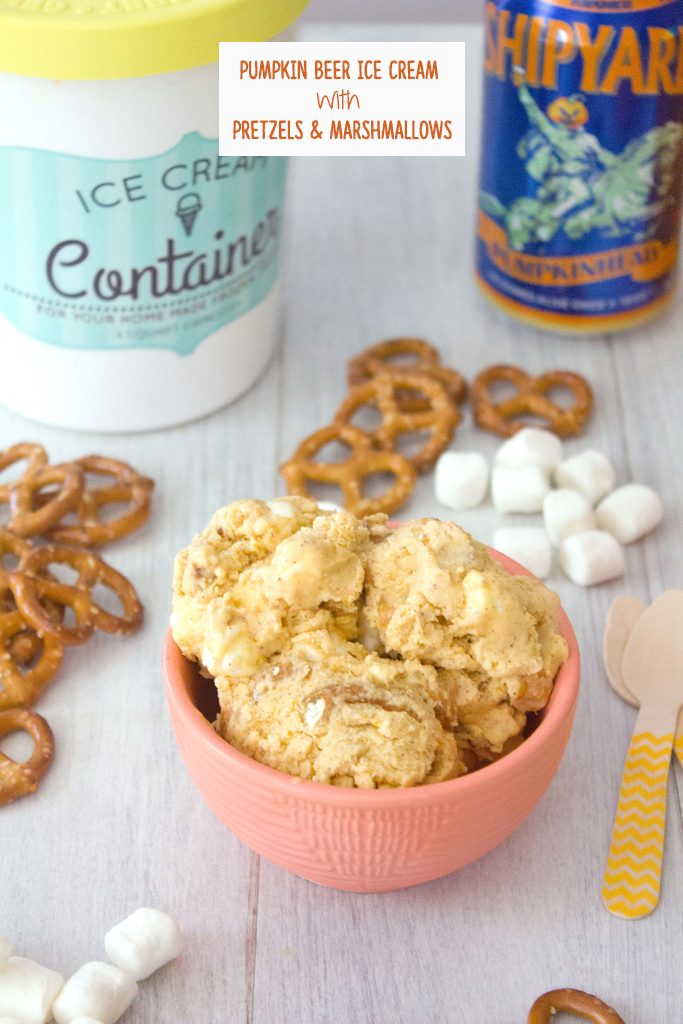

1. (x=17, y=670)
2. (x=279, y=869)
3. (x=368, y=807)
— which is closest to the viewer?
(x=368, y=807)

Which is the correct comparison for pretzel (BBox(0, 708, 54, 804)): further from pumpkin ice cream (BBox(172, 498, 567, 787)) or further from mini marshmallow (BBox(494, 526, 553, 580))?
mini marshmallow (BBox(494, 526, 553, 580))

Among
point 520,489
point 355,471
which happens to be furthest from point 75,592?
point 520,489

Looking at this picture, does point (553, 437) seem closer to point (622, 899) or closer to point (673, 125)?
point (673, 125)

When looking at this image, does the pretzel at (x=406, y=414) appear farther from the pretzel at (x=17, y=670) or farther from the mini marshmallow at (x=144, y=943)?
the mini marshmallow at (x=144, y=943)

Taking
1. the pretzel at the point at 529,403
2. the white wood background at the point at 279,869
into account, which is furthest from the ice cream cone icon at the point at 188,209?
the pretzel at the point at 529,403

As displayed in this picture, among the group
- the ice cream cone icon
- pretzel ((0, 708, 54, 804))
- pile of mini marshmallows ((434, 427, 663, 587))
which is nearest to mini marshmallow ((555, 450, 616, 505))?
pile of mini marshmallows ((434, 427, 663, 587))

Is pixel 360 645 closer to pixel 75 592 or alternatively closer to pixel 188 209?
Answer: pixel 75 592
